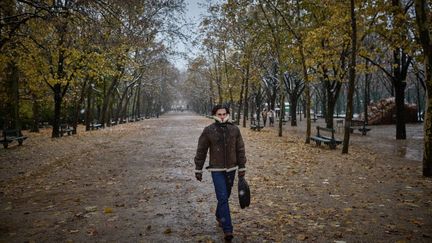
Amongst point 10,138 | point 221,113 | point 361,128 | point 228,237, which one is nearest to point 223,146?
point 221,113

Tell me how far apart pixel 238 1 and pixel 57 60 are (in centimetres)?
1111

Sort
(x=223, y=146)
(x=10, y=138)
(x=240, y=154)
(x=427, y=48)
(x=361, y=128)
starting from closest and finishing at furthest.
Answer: (x=223, y=146), (x=240, y=154), (x=427, y=48), (x=10, y=138), (x=361, y=128)

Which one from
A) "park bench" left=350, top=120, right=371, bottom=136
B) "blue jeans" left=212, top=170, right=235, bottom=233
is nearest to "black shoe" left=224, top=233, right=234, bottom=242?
"blue jeans" left=212, top=170, right=235, bottom=233

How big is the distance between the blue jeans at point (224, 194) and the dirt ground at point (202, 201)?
0.86 feet

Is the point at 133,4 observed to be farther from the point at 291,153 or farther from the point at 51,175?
the point at 291,153

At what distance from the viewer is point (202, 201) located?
23.6 feet

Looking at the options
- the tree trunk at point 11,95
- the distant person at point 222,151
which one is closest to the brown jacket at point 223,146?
the distant person at point 222,151

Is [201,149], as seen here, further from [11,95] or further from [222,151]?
[11,95]

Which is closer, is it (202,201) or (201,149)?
(201,149)

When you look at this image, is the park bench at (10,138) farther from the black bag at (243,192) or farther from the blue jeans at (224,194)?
the black bag at (243,192)

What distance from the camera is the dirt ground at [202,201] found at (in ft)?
17.6

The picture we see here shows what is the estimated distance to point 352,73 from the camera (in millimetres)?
13383

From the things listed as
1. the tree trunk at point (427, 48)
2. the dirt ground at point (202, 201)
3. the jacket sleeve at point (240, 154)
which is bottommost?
the dirt ground at point (202, 201)

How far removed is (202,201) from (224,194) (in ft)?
7.03
